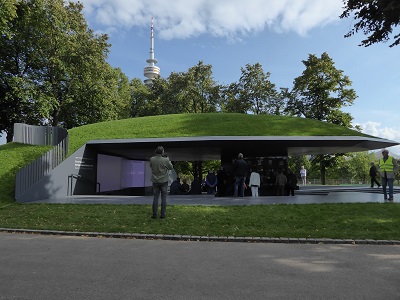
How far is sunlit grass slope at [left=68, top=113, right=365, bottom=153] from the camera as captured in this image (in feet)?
58.6

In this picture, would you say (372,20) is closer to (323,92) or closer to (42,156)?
(42,156)

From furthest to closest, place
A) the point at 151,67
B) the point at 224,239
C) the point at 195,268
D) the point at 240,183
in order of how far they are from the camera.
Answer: the point at 151,67 → the point at 240,183 → the point at 224,239 → the point at 195,268

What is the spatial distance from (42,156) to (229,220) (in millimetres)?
9947

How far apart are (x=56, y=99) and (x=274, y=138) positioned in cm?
2357

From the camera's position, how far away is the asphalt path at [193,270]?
3943 millimetres

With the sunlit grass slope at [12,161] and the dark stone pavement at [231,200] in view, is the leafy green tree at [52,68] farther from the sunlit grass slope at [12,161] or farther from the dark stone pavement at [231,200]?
the dark stone pavement at [231,200]

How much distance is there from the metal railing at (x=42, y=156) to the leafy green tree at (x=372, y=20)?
13669 mm

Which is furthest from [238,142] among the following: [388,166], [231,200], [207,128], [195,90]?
[195,90]

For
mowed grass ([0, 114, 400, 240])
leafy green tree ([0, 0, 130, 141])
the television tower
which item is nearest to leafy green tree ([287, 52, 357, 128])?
leafy green tree ([0, 0, 130, 141])

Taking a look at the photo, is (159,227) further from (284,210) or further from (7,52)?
(7,52)

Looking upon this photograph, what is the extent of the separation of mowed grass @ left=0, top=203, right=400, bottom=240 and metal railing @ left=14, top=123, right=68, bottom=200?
246 centimetres

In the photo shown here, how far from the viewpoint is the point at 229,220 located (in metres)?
8.92

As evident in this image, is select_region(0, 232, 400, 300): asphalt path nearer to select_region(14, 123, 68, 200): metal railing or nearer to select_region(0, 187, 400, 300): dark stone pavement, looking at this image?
select_region(0, 187, 400, 300): dark stone pavement

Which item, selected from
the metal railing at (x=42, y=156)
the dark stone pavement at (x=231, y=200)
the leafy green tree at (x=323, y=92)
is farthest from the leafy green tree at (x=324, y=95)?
the metal railing at (x=42, y=156)
